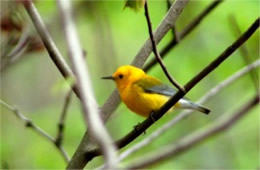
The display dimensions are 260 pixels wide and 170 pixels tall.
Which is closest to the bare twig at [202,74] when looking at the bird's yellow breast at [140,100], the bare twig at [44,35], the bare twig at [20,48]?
the bare twig at [44,35]

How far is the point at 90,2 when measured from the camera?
174 inches

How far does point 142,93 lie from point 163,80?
1.14 m

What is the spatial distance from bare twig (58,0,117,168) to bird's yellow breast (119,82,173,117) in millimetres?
2712

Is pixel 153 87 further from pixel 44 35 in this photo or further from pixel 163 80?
pixel 44 35

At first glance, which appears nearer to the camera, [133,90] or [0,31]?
[0,31]

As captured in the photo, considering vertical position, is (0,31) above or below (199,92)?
above

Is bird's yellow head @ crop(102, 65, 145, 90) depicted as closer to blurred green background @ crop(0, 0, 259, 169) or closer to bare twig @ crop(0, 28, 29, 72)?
blurred green background @ crop(0, 0, 259, 169)

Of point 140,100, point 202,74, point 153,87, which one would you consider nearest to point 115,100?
point 140,100

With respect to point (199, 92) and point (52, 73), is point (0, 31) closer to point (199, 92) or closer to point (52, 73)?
point (199, 92)

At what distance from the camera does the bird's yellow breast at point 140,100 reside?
3.77 metres

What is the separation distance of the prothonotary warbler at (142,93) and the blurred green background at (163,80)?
309 millimetres

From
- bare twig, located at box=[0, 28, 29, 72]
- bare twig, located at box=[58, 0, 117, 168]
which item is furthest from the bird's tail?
bare twig, located at box=[58, 0, 117, 168]

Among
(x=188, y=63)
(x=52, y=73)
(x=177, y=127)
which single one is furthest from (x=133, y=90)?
(x=52, y=73)

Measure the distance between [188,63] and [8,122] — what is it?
225 cm
